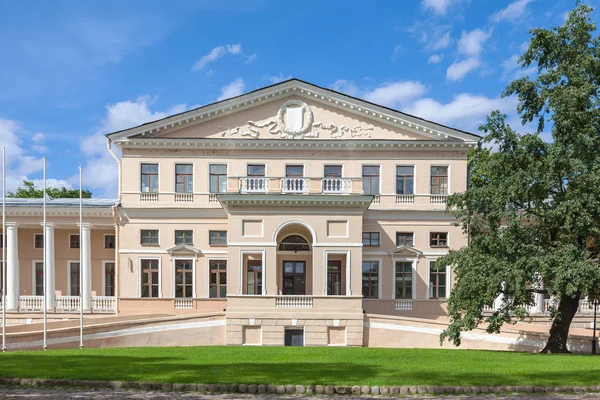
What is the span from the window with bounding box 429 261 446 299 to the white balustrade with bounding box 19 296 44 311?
2365 centimetres

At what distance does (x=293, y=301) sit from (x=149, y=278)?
35.3ft

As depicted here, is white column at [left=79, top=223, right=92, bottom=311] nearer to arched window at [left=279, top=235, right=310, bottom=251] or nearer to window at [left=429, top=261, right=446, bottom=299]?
arched window at [left=279, top=235, right=310, bottom=251]

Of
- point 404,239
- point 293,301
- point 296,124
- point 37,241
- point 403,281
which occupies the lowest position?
point 293,301

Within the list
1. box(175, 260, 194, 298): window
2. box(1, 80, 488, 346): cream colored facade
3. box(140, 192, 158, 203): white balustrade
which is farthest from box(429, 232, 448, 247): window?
box(140, 192, 158, 203): white balustrade

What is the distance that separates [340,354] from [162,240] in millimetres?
18095

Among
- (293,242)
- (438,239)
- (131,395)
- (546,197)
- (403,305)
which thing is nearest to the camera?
(131,395)

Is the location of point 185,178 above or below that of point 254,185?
above

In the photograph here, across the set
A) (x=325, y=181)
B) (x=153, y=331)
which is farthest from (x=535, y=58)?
(x=153, y=331)

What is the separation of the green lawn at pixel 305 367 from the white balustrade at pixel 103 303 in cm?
1408

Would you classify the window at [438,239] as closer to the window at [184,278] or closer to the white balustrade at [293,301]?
the white balustrade at [293,301]

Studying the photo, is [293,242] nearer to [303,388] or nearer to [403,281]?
[403,281]

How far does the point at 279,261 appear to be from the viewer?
37188 mm

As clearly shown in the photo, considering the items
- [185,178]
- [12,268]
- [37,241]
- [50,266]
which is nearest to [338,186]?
[185,178]

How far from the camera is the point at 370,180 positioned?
3812 centimetres
